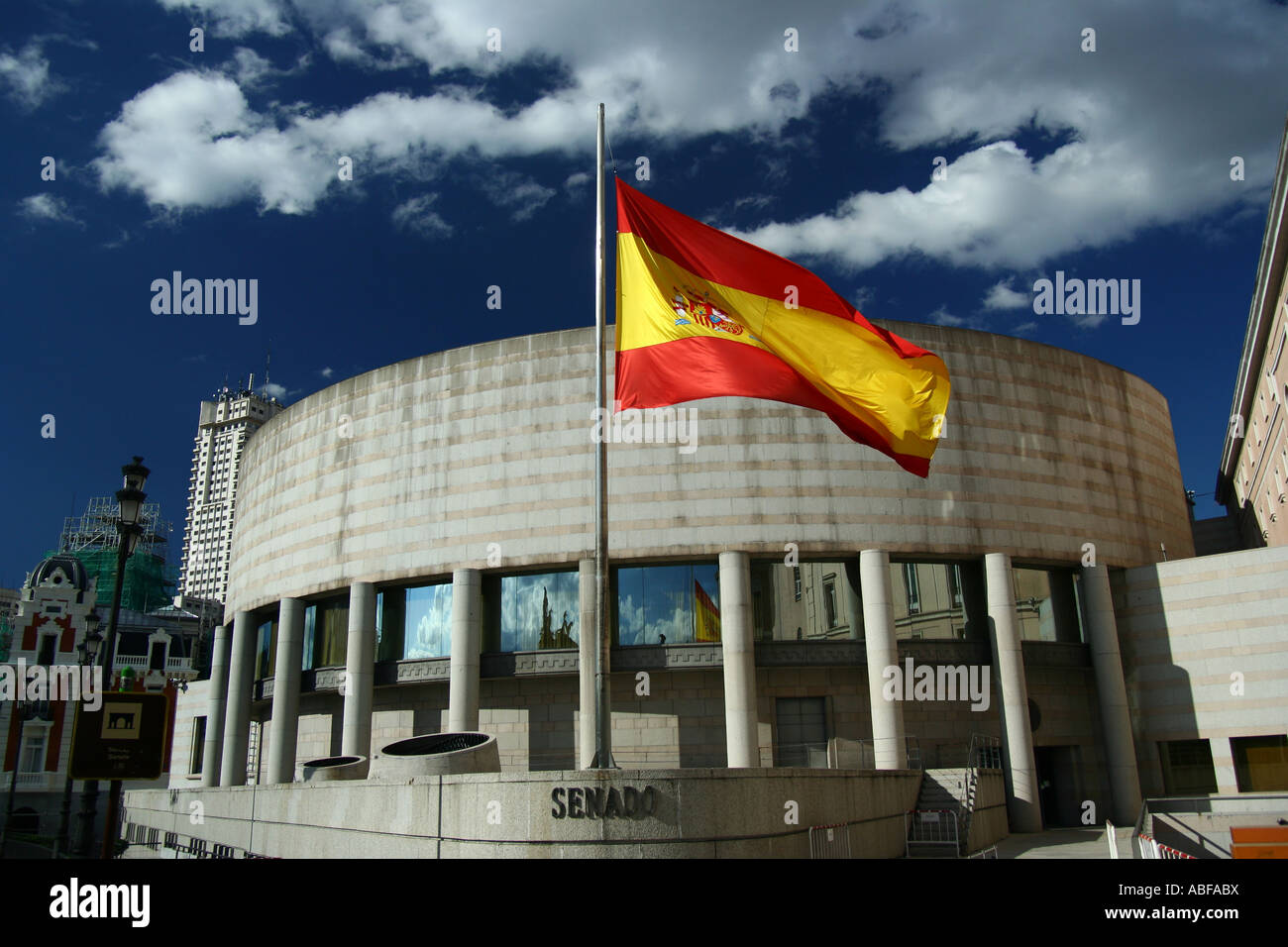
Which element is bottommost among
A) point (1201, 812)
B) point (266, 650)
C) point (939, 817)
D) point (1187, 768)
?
point (1201, 812)

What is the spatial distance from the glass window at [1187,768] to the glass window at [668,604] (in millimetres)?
16019

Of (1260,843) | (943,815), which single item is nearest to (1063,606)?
(943,815)

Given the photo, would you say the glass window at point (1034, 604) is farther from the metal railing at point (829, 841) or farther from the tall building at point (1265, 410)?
the metal railing at point (829, 841)

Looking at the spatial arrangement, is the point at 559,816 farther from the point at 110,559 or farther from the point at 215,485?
the point at 215,485

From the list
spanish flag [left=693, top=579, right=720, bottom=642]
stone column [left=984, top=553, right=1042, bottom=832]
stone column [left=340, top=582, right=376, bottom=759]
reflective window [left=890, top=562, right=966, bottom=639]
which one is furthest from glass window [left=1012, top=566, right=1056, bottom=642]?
stone column [left=340, top=582, right=376, bottom=759]

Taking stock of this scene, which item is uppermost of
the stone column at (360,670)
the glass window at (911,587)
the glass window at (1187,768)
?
the glass window at (911,587)

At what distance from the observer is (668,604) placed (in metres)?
31.9

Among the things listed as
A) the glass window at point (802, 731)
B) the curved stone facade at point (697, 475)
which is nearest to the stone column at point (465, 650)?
the curved stone facade at point (697, 475)

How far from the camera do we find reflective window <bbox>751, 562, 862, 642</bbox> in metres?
31.7

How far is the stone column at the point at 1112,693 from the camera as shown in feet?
103

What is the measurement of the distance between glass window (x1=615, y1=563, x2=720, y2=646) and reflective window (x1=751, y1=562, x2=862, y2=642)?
1449mm

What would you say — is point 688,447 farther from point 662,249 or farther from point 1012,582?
point 662,249

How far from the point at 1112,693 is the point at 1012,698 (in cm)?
417
